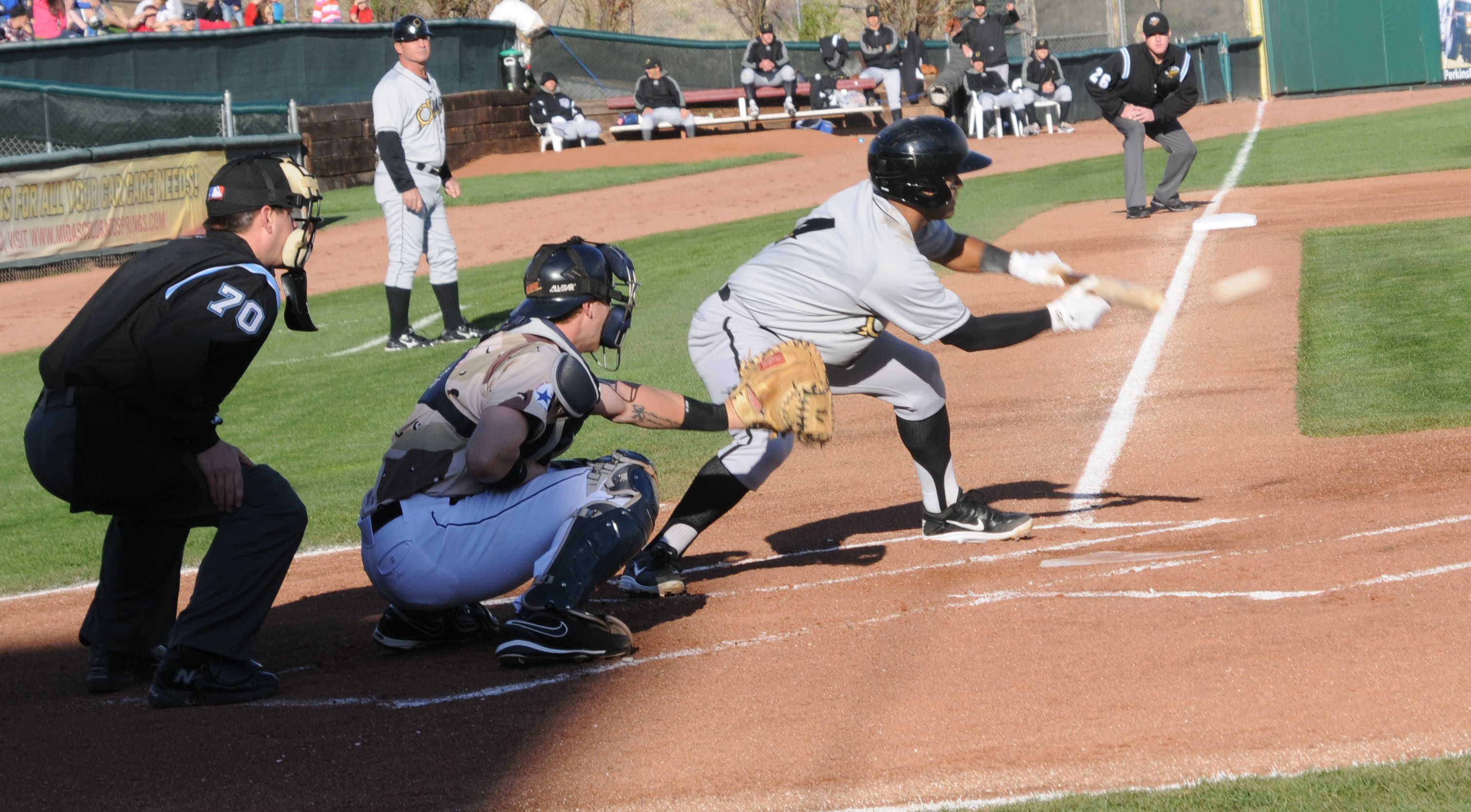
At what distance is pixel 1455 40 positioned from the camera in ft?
109

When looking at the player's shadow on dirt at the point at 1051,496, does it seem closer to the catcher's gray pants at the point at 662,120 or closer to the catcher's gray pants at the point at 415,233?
the catcher's gray pants at the point at 415,233

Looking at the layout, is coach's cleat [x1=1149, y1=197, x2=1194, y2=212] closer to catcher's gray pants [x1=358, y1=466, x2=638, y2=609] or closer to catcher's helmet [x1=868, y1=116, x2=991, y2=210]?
catcher's helmet [x1=868, y1=116, x2=991, y2=210]

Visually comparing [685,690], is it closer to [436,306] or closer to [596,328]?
[596,328]

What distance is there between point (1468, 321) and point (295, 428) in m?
7.78

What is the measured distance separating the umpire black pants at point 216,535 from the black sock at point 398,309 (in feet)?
22.4

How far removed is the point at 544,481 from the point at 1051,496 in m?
2.69

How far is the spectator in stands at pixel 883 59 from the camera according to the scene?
29125 millimetres

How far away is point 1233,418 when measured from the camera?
7.59 m

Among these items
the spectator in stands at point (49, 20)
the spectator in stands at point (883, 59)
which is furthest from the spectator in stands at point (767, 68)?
the spectator in stands at point (49, 20)

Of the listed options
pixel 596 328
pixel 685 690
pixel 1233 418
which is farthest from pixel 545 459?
pixel 1233 418

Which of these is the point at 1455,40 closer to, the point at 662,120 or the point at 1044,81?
the point at 1044,81

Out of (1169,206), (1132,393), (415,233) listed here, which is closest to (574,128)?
(1169,206)

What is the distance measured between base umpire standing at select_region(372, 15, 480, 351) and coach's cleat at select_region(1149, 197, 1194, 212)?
25.8 feet

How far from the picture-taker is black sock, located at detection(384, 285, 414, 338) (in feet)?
37.9
